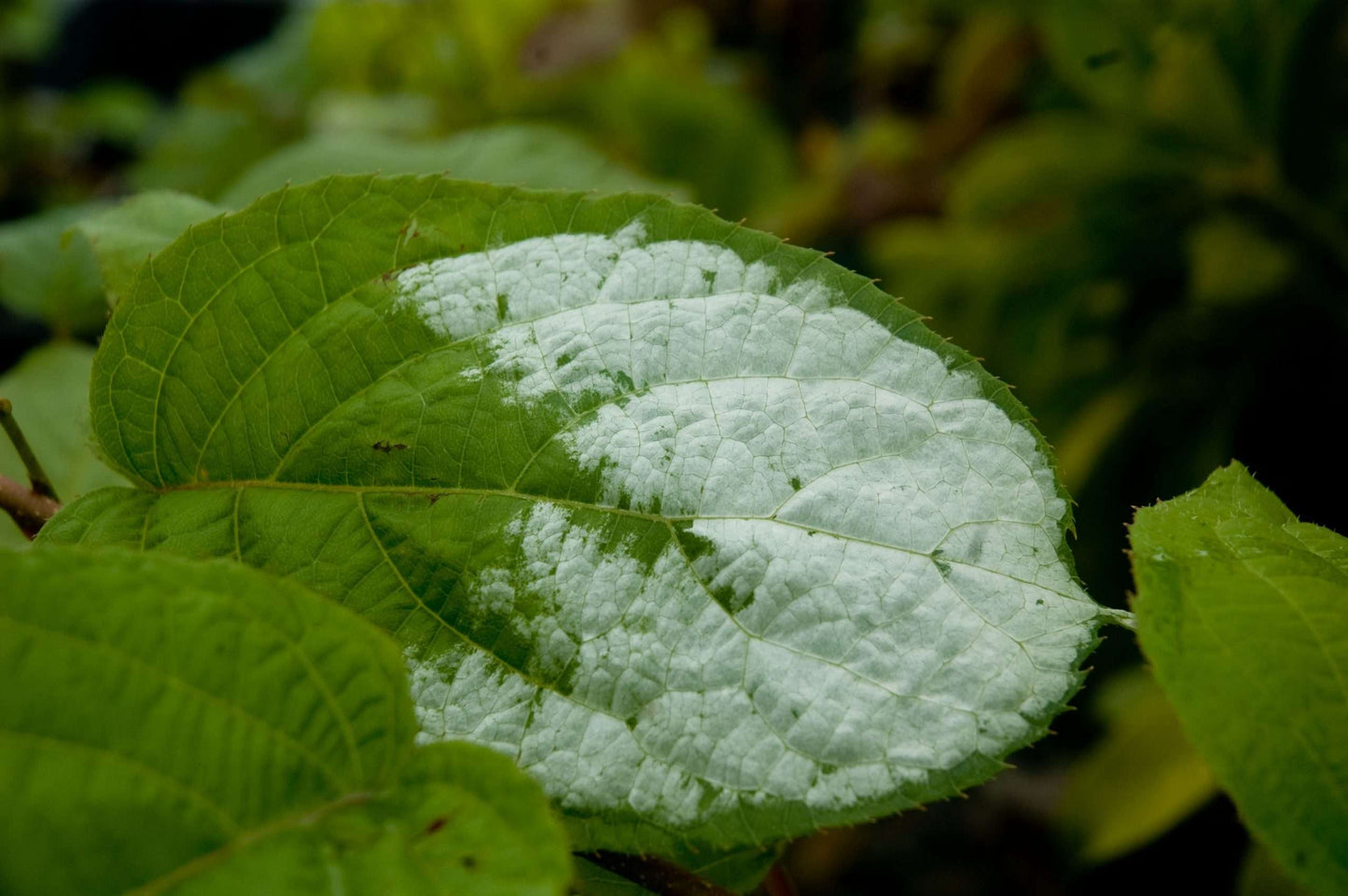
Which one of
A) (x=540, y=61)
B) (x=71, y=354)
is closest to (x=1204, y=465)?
(x=71, y=354)

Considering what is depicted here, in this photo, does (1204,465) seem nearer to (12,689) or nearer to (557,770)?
(557,770)

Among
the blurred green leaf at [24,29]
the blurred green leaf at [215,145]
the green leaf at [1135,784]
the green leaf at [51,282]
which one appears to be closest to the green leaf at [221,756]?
the green leaf at [51,282]

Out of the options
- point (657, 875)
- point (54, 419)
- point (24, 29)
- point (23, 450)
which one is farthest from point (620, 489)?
point (24, 29)

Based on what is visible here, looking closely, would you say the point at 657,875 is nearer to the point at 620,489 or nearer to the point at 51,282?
the point at 620,489

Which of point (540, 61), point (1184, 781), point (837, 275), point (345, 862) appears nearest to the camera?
point (345, 862)

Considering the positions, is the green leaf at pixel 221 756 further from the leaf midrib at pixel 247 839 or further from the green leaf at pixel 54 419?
the green leaf at pixel 54 419
